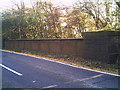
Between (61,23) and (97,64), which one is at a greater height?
(61,23)

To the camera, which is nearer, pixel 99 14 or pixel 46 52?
pixel 46 52

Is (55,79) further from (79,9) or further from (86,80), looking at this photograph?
(79,9)

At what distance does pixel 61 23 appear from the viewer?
1906 centimetres

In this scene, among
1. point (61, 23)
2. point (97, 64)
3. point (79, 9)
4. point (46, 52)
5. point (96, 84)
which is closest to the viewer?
point (96, 84)

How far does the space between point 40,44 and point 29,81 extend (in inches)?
375

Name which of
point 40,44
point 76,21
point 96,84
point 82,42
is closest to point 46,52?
point 40,44

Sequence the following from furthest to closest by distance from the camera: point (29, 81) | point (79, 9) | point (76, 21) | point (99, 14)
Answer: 1. point (76, 21)
2. point (79, 9)
3. point (99, 14)
4. point (29, 81)

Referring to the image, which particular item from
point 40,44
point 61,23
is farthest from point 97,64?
point 61,23

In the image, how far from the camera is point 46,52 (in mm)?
13555

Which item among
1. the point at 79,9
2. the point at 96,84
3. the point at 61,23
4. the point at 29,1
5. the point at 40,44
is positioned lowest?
the point at 96,84

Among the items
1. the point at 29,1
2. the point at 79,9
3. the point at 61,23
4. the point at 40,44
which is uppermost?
the point at 29,1

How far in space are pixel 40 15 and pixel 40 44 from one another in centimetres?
619

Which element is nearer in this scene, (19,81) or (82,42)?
(19,81)

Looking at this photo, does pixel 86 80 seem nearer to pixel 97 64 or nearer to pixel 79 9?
pixel 97 64
